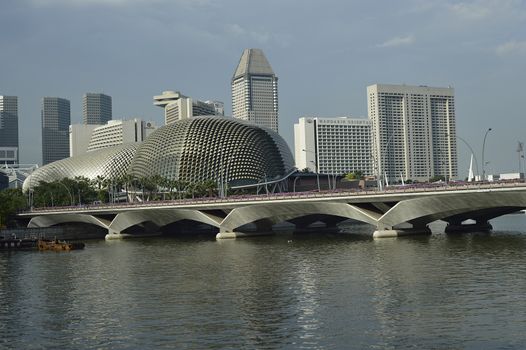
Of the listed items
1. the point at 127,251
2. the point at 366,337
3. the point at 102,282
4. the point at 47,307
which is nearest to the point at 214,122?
the point at 127,251

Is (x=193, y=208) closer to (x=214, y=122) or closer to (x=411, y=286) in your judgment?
(x=411, y=286)

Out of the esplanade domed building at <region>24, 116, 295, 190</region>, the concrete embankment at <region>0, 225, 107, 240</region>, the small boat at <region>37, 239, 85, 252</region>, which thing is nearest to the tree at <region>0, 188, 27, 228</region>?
the concrete embankment at <region>0, 225, 107, 240</region>

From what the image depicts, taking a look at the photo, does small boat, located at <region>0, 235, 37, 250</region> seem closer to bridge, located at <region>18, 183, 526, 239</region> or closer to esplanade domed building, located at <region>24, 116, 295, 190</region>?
bridge, located at <region>18, 183, 526, 239</region>

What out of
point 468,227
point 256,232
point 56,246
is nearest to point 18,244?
point 56,246

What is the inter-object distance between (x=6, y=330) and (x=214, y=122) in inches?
5969

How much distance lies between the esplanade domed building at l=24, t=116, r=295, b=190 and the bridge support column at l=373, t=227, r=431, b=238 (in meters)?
84.5

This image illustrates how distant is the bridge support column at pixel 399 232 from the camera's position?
8162 cm

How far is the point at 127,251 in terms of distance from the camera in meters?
82.9

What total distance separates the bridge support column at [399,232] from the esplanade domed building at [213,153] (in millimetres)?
84477

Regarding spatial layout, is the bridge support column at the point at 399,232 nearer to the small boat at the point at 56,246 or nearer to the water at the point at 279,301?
the water at the point at 279,301

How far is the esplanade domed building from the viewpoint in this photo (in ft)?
562

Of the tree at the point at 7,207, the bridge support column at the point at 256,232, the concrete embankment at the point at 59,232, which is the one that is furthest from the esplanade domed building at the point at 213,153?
the bridge support column at the point at 256,232

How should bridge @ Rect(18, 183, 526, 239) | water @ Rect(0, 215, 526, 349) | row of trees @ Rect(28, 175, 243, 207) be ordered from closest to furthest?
water @ Rect(0, 215, 526, 349), bridge @ Rect(18, 183, 526, 239), row of trees @ Rect(28, 175, 243, 207)

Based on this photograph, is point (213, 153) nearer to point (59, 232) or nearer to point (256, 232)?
point (59, 232)
